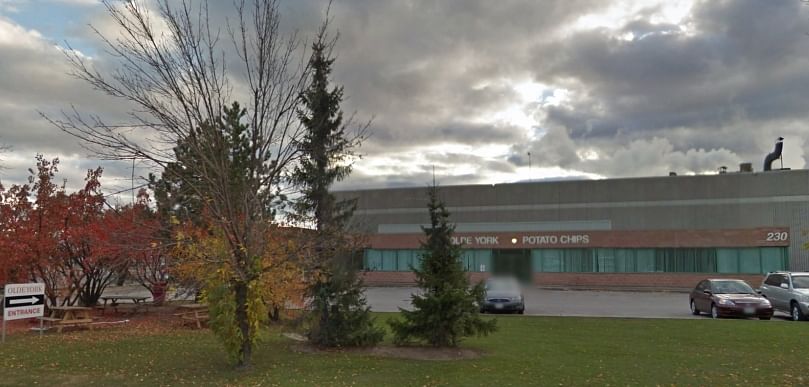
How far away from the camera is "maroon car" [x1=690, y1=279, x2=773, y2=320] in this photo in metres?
20.7

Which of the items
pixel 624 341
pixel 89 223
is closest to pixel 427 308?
pixel 624 341

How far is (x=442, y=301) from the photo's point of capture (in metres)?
12.9

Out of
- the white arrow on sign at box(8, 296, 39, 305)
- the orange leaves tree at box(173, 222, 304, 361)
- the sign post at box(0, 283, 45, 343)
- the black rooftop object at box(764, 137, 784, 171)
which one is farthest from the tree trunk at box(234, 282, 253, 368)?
the black rooftop object at box(764, 137, 784, 171)

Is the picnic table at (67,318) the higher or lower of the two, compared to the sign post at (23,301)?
lower

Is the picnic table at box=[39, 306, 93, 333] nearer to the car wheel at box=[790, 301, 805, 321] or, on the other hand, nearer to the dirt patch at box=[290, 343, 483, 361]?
the dirt patch at box=[290, 343, 483, 361]

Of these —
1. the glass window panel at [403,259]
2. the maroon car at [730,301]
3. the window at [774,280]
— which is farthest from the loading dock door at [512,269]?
the glass window panel at [403,259]

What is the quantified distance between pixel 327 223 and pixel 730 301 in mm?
14815

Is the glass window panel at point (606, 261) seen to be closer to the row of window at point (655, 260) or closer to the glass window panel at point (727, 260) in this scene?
the row of window at point (655, 260)

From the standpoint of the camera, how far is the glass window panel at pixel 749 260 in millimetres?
41719

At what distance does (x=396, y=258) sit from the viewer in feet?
167

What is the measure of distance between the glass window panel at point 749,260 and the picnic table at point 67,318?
40366 mm

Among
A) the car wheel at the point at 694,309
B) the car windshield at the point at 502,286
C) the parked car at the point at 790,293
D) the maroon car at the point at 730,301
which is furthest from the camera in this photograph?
the car wheel at the point at 694,309

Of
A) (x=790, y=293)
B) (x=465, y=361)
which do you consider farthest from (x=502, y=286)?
(x=465, y=361)

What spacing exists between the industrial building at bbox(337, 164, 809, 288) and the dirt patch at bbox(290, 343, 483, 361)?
2446 centimetres
